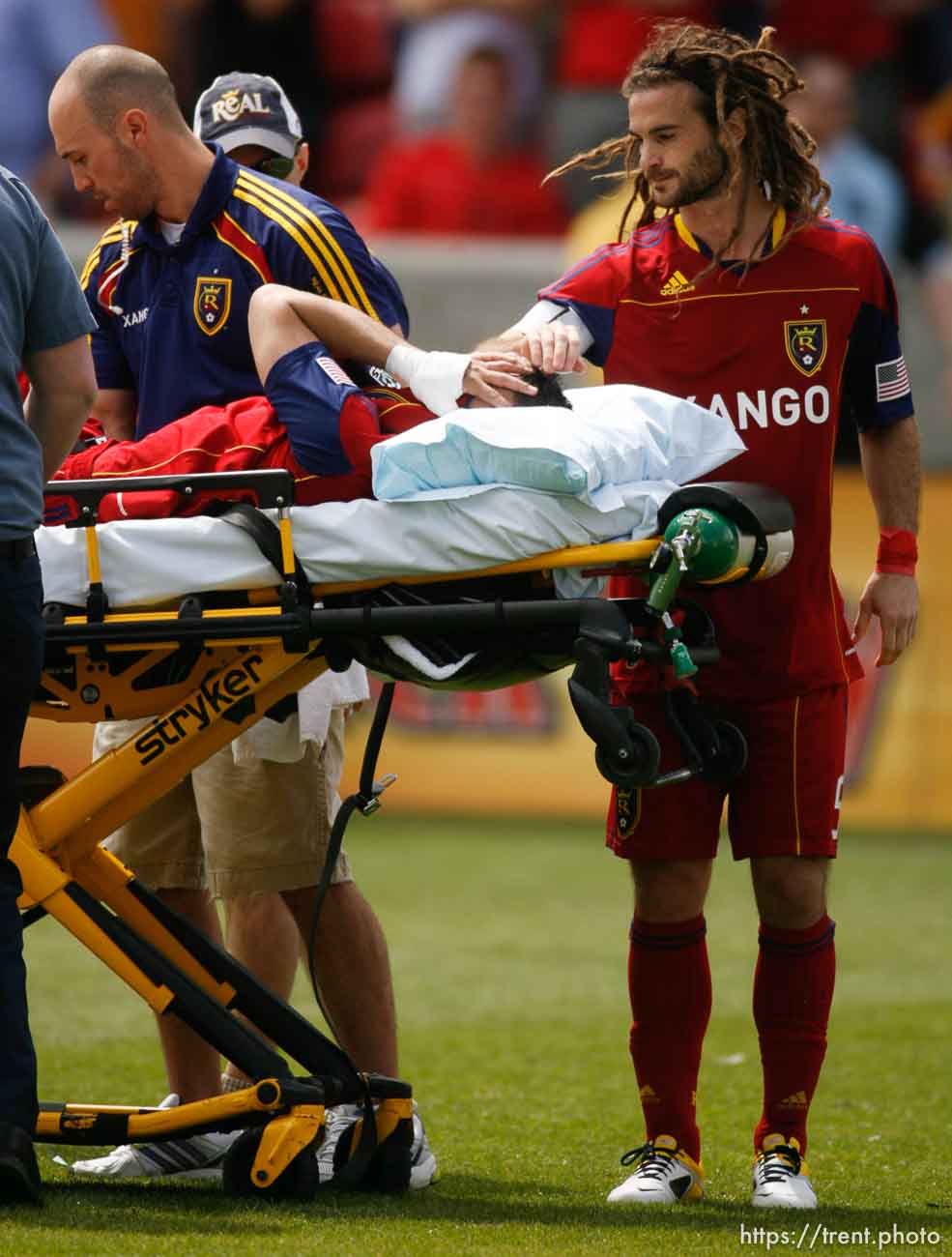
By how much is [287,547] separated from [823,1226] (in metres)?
1.56

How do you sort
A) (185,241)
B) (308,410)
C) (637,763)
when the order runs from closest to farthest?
(637,763) → (308,410) → (185,241)

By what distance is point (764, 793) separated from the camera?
422 centimetres

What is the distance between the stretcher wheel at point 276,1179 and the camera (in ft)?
13.1

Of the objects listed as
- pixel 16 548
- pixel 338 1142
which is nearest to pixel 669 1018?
pixel 338 1142

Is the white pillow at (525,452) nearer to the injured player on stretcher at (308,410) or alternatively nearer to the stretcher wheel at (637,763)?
the injured player on stretcher at (308,410)

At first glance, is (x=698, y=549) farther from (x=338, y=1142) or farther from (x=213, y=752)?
(x=338, y=1142)

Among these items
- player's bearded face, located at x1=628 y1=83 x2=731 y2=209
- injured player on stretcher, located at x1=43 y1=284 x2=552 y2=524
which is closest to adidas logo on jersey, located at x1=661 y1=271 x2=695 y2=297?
player's bearded face, located at x1=628 y1=83 x2=731 y2=209

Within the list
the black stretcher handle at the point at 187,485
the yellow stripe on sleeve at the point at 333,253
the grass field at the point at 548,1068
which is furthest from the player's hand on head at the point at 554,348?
the grass field at the point at 548,1068

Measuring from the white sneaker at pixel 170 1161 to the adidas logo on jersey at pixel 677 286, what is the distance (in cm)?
190

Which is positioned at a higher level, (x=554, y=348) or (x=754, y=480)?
(x=554, y=348)

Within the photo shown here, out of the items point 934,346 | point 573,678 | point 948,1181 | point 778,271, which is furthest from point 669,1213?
point 934,346

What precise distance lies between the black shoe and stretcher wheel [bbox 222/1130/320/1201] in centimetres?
40

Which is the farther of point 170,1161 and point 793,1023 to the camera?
point 170,1161

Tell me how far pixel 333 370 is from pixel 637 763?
0.93 m
